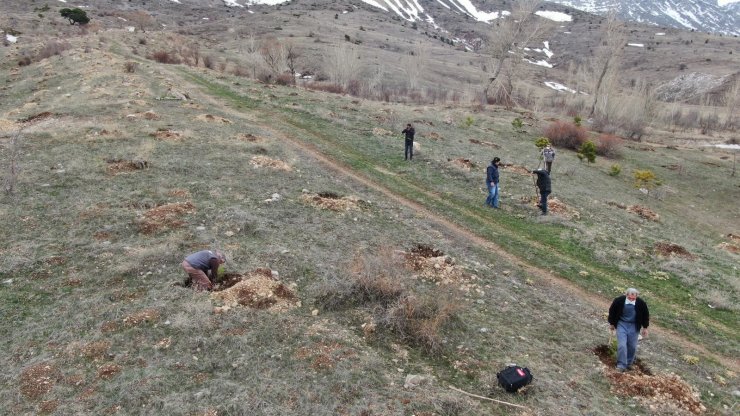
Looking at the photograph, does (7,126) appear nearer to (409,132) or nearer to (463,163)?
(409,132)

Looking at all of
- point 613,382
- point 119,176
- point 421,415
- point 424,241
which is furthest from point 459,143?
point 421,415

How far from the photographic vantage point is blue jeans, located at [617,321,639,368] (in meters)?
9.22

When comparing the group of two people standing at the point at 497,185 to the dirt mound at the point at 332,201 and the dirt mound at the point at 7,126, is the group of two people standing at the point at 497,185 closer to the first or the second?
the dirt mound at the point at 332,201

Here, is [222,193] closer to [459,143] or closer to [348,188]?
[348,188]

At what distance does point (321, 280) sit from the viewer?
1116 centimetres

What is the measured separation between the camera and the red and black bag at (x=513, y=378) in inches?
316

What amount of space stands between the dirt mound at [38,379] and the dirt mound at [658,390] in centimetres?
979

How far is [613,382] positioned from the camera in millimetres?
8820

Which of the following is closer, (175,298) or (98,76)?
(175,298)

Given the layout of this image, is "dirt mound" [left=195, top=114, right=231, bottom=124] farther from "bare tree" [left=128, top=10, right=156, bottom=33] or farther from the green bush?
the green bush

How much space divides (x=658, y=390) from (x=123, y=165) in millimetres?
18112

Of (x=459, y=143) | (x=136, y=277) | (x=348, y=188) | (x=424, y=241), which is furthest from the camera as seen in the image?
(x=459, y=143)

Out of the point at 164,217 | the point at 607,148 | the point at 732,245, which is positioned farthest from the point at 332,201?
the point at 607,148

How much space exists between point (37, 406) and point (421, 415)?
5.84 m
